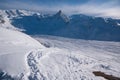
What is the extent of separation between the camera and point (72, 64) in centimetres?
2838

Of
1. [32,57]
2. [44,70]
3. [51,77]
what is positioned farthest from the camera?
[32,57]

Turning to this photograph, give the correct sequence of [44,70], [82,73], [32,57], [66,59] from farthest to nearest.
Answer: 1. [66,59]
2. [32,57]
3. [82,73]
4. [44,70]

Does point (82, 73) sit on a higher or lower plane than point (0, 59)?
lower

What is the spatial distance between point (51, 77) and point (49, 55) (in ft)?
27.2

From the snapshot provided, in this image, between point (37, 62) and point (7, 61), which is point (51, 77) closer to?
point (37, 62)

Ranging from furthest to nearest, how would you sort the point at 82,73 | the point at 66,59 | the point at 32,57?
the point at 66,59
the point at 32,57
the point at 82,73

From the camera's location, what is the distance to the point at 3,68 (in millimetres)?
22141

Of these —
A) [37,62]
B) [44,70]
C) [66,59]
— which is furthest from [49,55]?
[44,70]

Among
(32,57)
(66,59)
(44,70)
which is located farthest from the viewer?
(66,59)

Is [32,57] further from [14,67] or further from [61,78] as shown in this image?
[61,78]

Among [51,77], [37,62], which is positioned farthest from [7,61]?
[51,77]

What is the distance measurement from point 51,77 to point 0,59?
23.1 ft

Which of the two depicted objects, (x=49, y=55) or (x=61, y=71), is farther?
(x=49, y=55)

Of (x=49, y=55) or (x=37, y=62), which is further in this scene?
(x=49, y=55)
